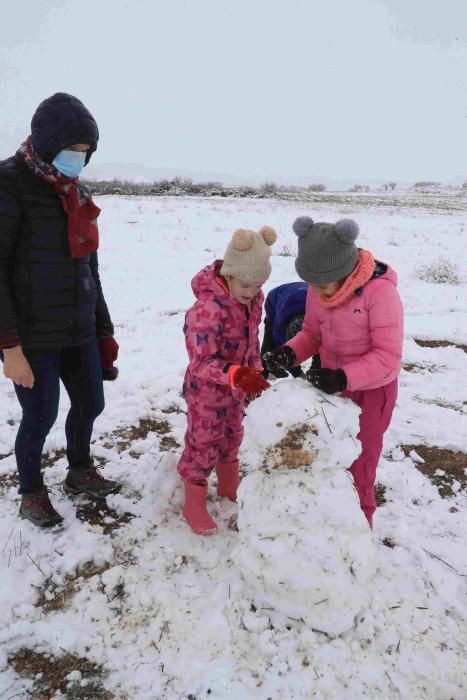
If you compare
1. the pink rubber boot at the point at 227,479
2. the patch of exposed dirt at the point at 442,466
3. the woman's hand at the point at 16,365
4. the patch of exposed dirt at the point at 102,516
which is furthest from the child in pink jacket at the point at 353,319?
the patch of exposed dirt at the point at 102,516

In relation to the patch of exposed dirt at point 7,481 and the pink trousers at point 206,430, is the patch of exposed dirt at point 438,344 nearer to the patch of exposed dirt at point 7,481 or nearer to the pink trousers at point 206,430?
the pink trousers at point 206,430

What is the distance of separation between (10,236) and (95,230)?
17.5 inches

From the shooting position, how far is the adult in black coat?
2201 millimetres

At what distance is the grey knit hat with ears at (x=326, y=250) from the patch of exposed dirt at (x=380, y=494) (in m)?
1.62

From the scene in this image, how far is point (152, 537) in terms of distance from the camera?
9.10ft

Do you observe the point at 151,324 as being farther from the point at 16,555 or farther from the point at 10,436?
the point at 16,555

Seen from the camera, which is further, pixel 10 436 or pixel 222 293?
pixel 10 436

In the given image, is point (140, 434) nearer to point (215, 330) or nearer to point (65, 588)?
point (65, 588)

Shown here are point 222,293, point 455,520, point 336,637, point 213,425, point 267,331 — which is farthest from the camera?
point 267,331

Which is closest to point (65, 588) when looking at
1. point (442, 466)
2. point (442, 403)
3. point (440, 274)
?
point (442, 466)

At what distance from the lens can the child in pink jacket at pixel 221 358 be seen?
240 centimetres

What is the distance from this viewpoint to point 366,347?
245 cm

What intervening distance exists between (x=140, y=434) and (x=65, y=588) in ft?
4.86

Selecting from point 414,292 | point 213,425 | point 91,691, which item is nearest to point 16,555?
point 91,691
